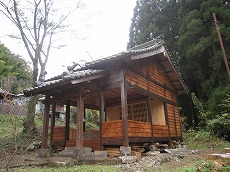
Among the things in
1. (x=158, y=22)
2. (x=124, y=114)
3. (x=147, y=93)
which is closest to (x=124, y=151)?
(x=124, y=114)

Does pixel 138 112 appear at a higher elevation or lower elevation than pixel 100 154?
higher

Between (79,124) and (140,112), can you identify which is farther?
(140,112)

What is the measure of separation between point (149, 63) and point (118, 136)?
4982 millimetres

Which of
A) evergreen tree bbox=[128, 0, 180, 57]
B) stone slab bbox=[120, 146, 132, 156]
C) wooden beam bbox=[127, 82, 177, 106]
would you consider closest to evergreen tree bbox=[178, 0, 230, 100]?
evergreen tree bbox=[128, 0, 180, 57]

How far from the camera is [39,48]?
1465 cm

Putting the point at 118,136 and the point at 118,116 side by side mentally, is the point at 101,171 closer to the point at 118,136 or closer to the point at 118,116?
the point at 118,136

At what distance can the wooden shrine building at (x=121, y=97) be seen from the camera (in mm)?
7547

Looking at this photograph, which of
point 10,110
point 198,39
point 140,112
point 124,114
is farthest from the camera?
point 198,39

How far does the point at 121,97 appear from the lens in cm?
785

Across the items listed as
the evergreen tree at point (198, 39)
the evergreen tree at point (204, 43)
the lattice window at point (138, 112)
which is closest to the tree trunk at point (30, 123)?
the lattice window at point (138, 112)

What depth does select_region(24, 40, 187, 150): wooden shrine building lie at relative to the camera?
24.8 ft

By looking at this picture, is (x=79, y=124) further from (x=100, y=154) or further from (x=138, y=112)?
(x=138, y=112)

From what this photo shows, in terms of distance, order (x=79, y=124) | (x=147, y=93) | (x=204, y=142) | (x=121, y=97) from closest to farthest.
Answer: (x=79, y=124)
(x=121, y=97)
(x=147, y=93)
(x=204, y=142)

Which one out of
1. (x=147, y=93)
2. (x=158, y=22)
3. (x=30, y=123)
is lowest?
(x=30, y=123)
